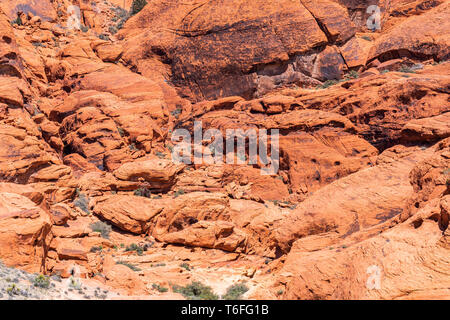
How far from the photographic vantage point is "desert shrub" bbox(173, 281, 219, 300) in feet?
39.7

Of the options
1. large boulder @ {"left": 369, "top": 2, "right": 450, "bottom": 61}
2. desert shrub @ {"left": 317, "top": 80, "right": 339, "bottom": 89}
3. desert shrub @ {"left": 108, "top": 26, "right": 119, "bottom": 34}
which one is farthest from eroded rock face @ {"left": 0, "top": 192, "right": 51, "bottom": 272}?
desert shrub @ {"left": 108, "top": 26, "right": 119, "bottom": 34}

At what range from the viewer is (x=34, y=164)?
678 inches

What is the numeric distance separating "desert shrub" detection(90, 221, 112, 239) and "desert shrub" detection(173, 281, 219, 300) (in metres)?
5.14

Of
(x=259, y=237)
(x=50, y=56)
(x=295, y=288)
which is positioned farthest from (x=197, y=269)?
(x=50, y=56)

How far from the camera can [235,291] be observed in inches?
484

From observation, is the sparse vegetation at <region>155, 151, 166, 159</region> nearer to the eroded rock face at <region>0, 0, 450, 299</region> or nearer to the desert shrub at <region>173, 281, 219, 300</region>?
the eroded rock face at <region>0, 0, 450, 299</region>

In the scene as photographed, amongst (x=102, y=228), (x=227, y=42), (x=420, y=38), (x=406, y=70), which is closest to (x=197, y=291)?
(x=102, y=228)

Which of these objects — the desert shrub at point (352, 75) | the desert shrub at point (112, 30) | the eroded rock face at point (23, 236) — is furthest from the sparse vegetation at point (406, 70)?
the desert shrub at point (112, 30)

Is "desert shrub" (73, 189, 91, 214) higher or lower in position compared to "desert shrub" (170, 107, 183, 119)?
lower

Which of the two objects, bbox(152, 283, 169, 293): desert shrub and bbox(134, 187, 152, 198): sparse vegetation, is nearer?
bbox(152, 283, 169, 293): desert shrub

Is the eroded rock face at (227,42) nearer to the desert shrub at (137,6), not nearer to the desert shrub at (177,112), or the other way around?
the desert shrub at (177,112)

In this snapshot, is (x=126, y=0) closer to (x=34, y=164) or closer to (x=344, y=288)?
(x=34, y=164)

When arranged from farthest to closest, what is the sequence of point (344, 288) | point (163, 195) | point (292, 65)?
point (292, 65) < point (163, 195) < point (344, 288)
